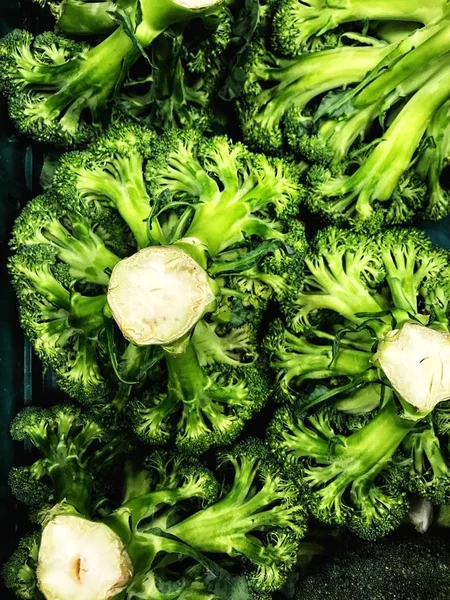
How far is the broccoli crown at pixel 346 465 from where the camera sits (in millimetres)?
1402

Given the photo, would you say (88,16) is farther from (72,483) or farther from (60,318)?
(72,483)

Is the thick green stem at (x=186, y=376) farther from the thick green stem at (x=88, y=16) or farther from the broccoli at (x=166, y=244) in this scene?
the thick green stem at (x=88, y=16)

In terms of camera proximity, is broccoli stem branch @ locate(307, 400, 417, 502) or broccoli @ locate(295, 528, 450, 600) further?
broccoli @ locate(295, 528, 450, 600)

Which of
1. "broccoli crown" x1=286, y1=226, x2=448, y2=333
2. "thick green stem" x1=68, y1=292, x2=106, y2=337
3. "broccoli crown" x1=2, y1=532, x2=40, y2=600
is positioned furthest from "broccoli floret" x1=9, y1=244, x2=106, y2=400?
"broccoli crown" x1=286, y1=226, x2=448, y2=333

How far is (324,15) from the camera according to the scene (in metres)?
1.49

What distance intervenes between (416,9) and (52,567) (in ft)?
4.24

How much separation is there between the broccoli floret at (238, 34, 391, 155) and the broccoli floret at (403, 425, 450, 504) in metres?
0.63

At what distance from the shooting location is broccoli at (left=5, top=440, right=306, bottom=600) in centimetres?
120

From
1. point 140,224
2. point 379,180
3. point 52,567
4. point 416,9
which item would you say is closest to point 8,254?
point 140,224

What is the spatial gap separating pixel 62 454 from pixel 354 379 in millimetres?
633

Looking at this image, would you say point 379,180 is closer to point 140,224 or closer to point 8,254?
point 140,224

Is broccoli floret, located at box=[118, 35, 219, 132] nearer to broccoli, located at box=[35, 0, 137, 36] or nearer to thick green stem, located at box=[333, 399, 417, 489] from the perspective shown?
broccoli, located at box=[35, 0, 137, 36]

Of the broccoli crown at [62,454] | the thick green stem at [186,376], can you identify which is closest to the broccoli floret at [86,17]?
the thick green stem at [186,376]

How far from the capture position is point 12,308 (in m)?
1.61
